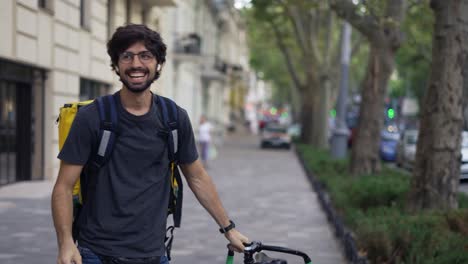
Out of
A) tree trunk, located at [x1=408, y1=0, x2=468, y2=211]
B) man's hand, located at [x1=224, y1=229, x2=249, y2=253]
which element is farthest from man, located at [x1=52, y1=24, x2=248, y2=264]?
tree trunk, located at [x1=408, y1=0, x2=468, y2=211]

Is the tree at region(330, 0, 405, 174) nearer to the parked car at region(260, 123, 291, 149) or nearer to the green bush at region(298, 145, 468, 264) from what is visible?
the green bush at region(298, 145, 468, 264)

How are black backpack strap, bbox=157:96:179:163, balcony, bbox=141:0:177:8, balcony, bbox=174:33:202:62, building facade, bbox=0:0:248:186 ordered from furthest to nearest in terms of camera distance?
balcony, bbox=174:33:202:62 < balcony, bbox=141:0:177:8 < building facade, bbox=0:0:248:186 < black backpack strap, bbox=157:96:179:163

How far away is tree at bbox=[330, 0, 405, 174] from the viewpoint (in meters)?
13.4

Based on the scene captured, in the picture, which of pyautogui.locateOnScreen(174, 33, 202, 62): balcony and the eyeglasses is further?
pyautogui.locateOnScreen(174, 33, 202, 62): balcony

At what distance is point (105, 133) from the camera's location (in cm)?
291

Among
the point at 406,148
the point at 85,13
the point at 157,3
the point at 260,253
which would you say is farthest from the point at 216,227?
the point at 406,148

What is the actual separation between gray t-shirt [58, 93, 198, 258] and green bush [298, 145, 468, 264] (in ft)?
11.0

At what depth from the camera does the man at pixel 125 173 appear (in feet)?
9.49

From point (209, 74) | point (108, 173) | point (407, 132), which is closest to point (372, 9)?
point (108, 173)

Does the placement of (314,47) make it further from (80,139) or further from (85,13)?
(80,139)

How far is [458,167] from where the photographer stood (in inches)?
363

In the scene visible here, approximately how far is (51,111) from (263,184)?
546 centimetres

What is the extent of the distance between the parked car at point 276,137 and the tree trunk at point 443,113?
29212 millimetres

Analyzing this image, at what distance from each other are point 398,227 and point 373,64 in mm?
8513
